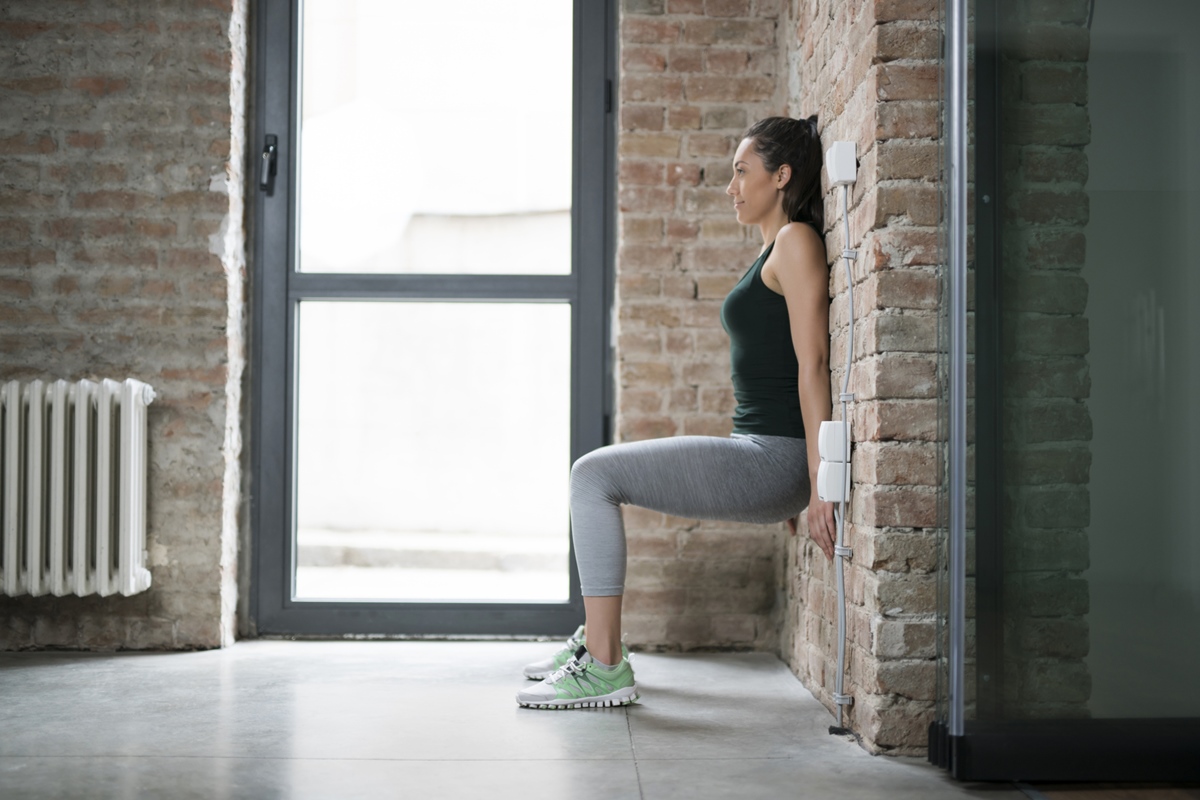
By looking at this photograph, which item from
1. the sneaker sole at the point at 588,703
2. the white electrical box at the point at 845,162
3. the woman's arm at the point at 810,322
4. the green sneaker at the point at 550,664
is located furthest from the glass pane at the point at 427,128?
the sneaker sole at the point at 588,703

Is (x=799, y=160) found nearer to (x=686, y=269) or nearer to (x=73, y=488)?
(x=686, y=269)

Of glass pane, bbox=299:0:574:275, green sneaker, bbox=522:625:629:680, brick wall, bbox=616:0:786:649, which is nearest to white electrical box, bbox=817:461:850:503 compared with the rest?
green sneaker, bbox=522:625:629:680

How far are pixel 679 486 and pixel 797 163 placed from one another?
804 millimetres

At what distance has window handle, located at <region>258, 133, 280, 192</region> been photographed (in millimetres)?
3297

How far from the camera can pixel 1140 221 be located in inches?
70.7

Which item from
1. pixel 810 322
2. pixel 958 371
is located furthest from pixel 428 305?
pixel 958 371

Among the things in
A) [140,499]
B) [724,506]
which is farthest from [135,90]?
[724,506]

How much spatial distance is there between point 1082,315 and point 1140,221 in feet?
0.59

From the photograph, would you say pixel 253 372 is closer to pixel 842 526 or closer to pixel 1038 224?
pixel 842 526

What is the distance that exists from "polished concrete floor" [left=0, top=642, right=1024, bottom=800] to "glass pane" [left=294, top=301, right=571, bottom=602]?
1.38 feet

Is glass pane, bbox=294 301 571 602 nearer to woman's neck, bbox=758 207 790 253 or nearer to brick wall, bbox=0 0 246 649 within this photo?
brick wall, bbox=0 0 246 649

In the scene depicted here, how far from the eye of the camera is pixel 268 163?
3297 millimetres

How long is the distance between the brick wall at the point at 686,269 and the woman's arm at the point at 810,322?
0.75 m

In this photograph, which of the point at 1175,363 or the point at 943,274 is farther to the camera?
the point at 943,274
